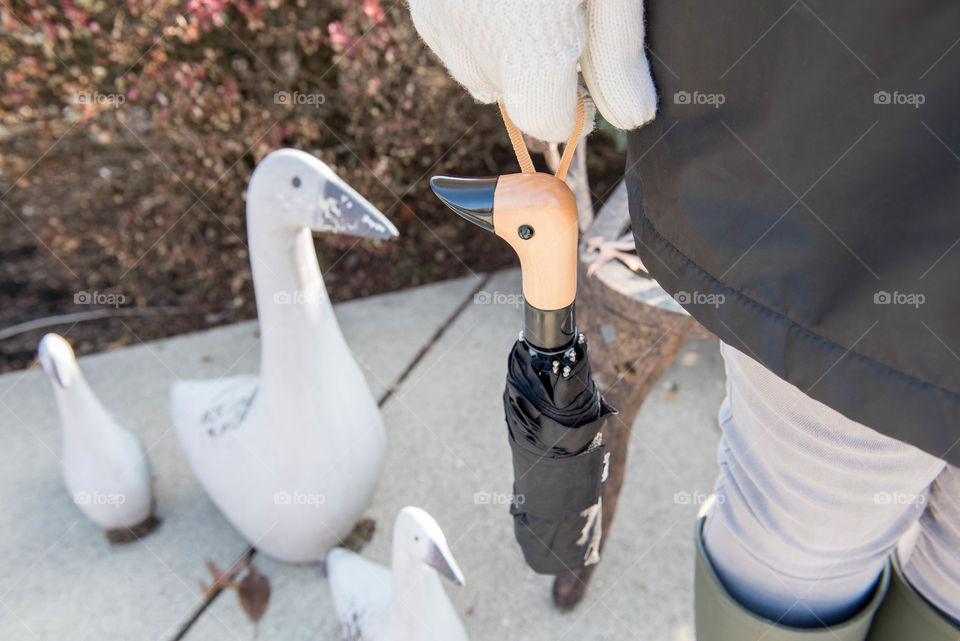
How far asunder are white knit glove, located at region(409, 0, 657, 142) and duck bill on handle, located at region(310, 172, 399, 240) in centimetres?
73

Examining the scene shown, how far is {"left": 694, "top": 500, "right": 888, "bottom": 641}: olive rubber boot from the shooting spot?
1.01 meters

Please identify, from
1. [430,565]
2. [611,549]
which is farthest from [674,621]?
[430,565]

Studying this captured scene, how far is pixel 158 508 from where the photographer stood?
1.98 metres

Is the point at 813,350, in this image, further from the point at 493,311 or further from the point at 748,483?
the point at 493,311

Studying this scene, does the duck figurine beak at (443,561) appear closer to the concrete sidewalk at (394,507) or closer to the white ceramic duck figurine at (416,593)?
the white ceramic duck figurine at (416,593)

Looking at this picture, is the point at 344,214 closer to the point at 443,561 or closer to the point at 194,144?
the point at 443,561

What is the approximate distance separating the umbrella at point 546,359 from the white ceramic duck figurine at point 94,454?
4.15 ft

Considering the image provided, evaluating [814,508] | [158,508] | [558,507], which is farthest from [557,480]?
[158,508]

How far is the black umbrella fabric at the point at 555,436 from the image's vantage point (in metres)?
0.91

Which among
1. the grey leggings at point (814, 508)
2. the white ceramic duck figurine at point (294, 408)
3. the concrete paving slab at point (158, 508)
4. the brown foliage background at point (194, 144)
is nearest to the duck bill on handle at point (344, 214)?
the white ceramic duck figurine at point (294, 408)

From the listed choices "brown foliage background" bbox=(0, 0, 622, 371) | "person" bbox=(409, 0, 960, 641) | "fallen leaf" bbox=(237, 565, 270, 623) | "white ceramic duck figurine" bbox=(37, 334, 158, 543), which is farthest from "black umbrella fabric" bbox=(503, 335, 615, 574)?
"brown foliage background" bbox=(0, 0, 622, 371)

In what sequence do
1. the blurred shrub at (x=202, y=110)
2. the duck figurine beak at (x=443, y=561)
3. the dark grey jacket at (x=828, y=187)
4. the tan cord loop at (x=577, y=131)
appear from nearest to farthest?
the dark grey jacket at (x=828, y=187)
the tan cord loop at (x=577, y=131)
the duck figurine beak at (x=443, y=561)
the blurred shrub at (x=202, y=110)

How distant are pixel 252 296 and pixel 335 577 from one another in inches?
68.6

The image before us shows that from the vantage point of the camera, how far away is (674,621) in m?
1.64
